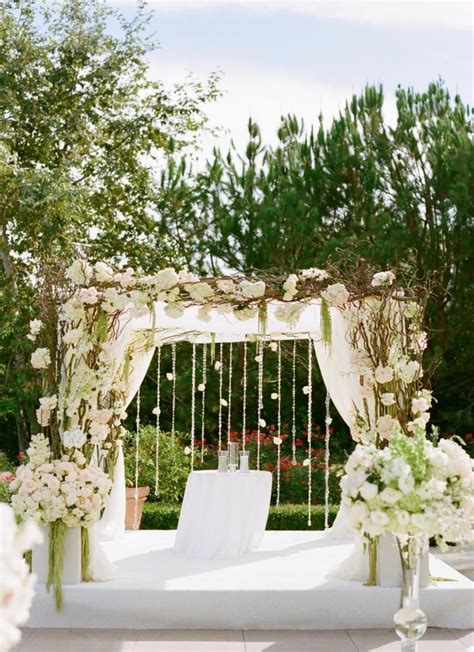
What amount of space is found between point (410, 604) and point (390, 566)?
2387 millimetres

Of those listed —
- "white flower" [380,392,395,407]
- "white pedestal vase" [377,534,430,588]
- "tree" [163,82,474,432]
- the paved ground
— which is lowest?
the paved ground

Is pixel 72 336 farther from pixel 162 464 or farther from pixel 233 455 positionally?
pixel 162 464

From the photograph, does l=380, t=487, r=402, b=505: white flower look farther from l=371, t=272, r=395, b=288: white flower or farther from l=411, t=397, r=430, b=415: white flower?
l=371, t=272, r=395, b=288: white flower

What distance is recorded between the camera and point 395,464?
2.92 meters

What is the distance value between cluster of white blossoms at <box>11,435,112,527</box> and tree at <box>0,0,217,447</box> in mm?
5859

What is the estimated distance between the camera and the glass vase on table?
9.71 feet

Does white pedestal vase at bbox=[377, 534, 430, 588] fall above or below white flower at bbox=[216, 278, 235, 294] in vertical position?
below

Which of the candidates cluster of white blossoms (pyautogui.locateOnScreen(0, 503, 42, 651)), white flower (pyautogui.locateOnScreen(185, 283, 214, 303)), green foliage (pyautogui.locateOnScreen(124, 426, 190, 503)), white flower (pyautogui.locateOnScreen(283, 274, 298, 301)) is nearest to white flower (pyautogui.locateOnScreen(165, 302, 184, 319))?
white flower (pyautogui.locateOnScreen(185, 283, 214, 303))

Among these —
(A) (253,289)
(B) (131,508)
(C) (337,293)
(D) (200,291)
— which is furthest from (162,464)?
(C) (337,293)

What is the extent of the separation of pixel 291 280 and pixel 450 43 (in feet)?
14.0

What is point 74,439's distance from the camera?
5289 mm

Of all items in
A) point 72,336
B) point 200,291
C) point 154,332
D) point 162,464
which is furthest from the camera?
point 162,464

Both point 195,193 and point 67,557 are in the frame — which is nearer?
point 67,557

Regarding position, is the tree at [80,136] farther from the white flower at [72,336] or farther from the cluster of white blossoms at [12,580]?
the cluster of white blossoms at [12,580]
